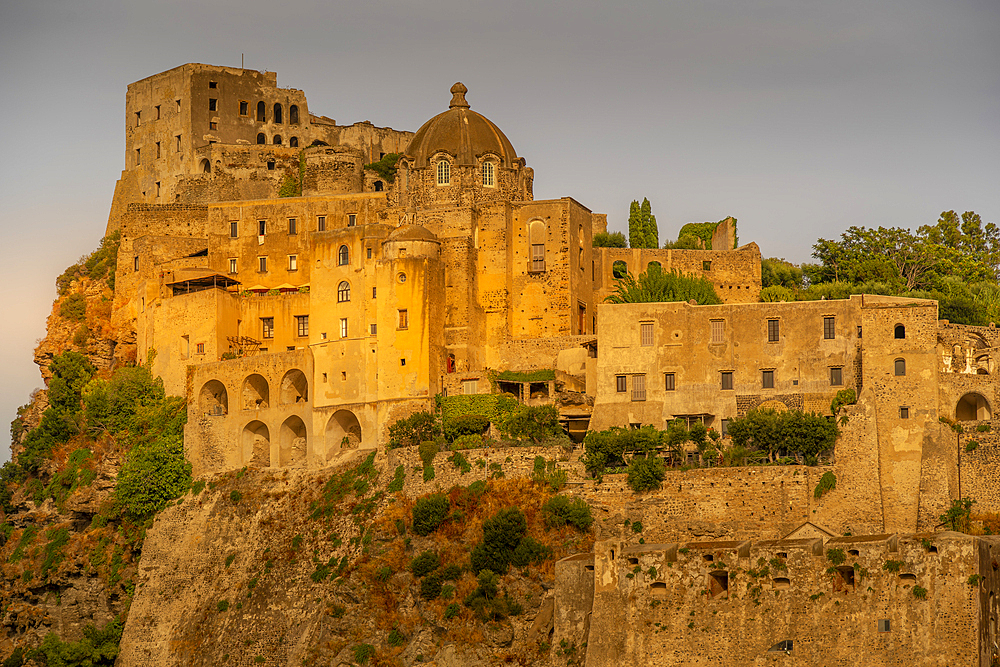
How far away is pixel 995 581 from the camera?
48.5m

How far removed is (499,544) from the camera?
181 feet

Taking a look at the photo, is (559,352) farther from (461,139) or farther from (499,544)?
(499,544)

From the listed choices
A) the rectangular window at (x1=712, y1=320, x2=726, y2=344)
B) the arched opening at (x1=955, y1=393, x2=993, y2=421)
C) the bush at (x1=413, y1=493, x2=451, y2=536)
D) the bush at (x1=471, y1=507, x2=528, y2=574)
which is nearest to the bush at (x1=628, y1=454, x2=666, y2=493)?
the bush at (x1=471, y1=507, x2=528, y2=574)

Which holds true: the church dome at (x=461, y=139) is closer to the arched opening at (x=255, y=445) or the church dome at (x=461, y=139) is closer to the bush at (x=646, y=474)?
the arched opening at (x=255, y=445)

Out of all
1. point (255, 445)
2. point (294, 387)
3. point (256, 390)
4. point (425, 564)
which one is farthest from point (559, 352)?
point (255, 445)

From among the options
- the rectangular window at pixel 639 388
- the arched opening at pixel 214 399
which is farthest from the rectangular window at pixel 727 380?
the arched opening at pixel 214 399

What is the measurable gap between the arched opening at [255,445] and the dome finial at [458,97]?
17.4 metres

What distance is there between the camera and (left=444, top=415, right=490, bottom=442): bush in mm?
61719

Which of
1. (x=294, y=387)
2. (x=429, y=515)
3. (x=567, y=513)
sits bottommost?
(x=429, y=515)

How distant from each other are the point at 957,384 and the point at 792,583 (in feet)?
42.4

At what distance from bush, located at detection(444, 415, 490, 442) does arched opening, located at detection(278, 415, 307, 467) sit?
8354 mm

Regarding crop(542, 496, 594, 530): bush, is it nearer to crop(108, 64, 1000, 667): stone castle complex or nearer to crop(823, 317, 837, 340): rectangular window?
crop(108, 64, 1000, 667): stone castle complex

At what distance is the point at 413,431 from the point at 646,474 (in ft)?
35.6

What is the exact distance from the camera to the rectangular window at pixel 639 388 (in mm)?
60062
